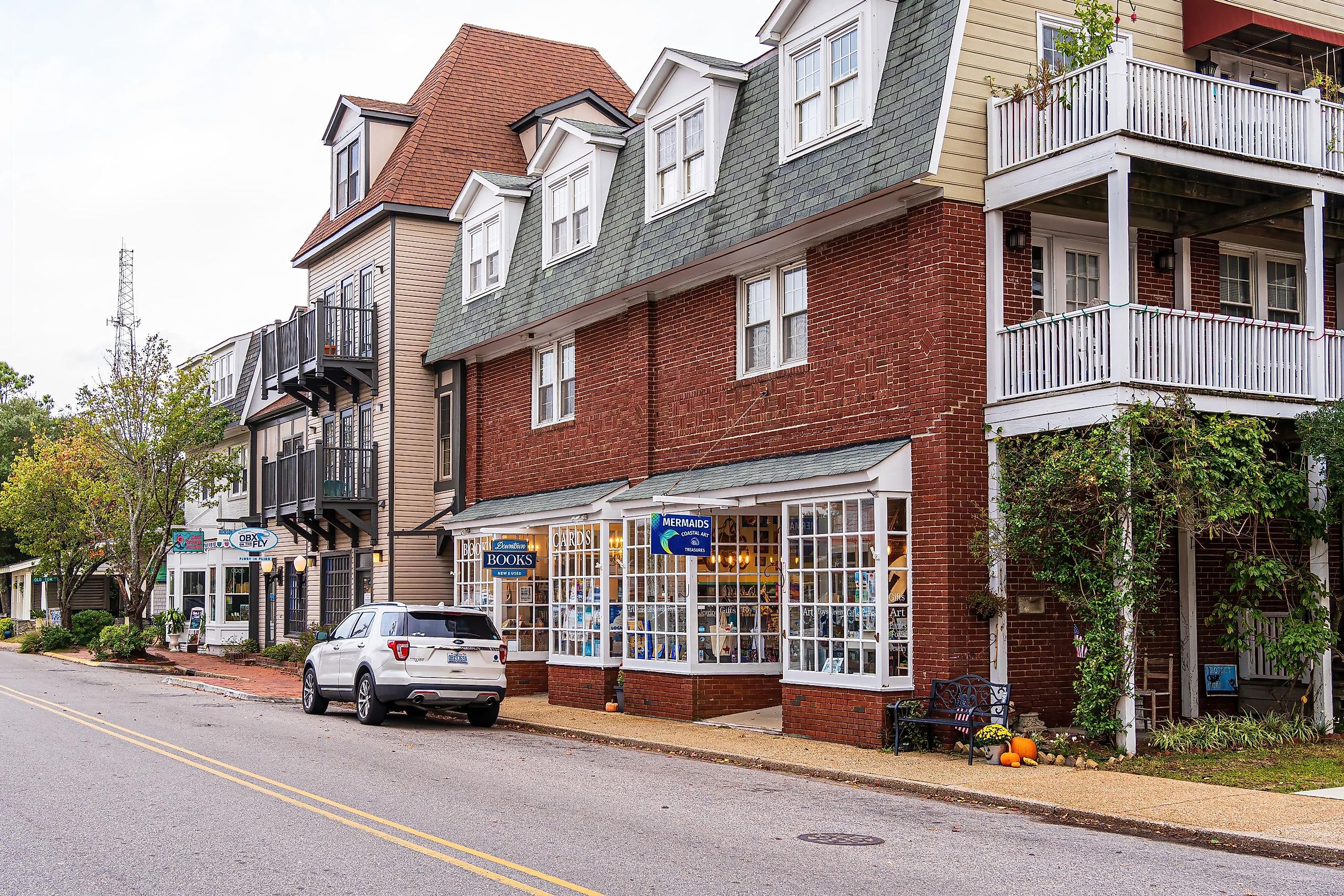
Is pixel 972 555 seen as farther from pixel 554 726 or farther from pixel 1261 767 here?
pixel 554 726

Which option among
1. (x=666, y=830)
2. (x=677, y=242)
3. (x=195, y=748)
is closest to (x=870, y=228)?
(x=677, y=242)

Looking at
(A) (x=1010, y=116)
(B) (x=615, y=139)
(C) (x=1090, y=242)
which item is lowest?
(C) (x=1090, y=242)

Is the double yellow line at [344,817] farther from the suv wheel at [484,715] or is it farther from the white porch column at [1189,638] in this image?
the white porch column at [1189,638]

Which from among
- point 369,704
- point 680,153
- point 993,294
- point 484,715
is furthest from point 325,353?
point 993,294

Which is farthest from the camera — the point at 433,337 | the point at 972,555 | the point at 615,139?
the point at 433,337

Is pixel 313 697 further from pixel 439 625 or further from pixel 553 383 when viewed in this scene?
pixel 553 383

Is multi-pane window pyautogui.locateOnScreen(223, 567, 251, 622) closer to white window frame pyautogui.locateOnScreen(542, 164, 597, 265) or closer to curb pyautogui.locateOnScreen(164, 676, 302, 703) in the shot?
curb pyautogui.locateOnScreen(164, 676, 302, 703)

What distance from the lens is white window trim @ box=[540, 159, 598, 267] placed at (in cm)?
2328

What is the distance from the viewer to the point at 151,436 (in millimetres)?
36062

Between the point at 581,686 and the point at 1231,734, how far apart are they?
10540mm

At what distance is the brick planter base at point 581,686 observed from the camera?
21.7 m

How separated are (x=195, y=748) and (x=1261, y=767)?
11.7m

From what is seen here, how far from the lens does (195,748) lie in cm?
1593

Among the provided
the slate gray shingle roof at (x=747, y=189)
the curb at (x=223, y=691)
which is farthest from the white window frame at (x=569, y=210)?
the curb at (x=223, y=691)
